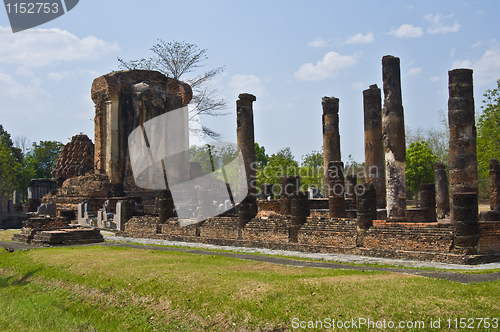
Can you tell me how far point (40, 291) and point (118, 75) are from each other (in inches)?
839

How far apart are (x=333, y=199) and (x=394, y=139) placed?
2.89 metres

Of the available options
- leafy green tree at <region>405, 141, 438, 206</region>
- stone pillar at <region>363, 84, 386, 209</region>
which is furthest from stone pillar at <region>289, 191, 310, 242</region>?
leafy green tree at <region>405, 141, 438, 206</region>

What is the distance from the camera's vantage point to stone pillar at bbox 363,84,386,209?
19000 mm

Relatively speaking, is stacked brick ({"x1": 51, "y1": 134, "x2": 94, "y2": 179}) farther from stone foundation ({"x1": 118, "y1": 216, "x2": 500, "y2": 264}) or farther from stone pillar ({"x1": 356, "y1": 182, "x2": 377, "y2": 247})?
stone pillar ({"x1": 356, "y1": 182, "x2": 377, "y2": 247})

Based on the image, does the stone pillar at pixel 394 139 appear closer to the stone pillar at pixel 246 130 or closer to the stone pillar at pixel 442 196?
the stone pillar at pixel 246 130

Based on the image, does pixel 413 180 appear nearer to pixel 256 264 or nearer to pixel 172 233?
pixel 172 233

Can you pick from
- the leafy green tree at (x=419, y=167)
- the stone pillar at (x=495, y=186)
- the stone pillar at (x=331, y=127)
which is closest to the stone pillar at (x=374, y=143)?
the stone pillar at (x=331, y=127)

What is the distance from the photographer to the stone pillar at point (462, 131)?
12.8 meters

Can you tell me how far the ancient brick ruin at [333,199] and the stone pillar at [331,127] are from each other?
44 mm

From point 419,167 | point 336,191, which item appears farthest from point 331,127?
point 419,167

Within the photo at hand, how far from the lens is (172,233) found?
1852cm

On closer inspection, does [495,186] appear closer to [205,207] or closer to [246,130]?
[246,130]

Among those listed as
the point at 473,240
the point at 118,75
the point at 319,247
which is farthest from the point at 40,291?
the point at 118,75

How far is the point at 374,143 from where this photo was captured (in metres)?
19.2
